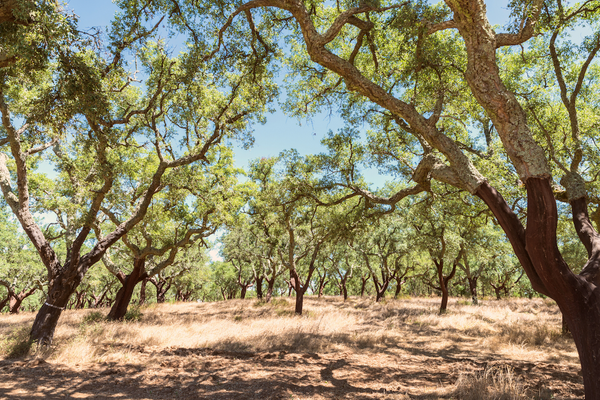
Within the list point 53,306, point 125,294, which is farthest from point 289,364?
point 125,294

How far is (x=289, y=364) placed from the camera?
704cm

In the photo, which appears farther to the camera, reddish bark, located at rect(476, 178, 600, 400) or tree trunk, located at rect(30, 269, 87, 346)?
tree trunk, located at rect(30, 269, 87, 346)

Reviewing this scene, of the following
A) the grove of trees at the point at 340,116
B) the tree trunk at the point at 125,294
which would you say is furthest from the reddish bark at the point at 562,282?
the tree trunk at the point at 125,294

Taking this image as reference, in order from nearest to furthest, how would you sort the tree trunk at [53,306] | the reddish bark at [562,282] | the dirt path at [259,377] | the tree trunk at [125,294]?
the reddish bark at [562,282] → the dirt path at [259,377] → the tree trunk at [53,306] → the tree trunk at [125,294]

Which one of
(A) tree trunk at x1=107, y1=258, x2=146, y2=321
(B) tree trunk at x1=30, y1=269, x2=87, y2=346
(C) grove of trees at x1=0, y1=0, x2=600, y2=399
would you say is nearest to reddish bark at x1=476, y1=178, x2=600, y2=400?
(C) grove of trees at x1=0, y1=0, x2=600, y2=399

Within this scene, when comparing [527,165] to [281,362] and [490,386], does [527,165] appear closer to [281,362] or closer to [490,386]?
[490,386]

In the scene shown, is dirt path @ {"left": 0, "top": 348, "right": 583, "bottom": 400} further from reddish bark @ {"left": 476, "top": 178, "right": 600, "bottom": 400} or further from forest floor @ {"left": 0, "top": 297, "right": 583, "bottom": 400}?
reddish bark @ {"left": 476, "top": 178, "right": 600, "bottom": 400}

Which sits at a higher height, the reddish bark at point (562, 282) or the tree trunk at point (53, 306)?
the reddish bark at point (562, 282)

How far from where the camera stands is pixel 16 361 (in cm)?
675

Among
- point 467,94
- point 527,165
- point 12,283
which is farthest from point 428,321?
point 12,283

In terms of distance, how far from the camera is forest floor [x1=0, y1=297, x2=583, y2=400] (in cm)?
515

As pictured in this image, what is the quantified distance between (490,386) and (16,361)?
10053 millimetres

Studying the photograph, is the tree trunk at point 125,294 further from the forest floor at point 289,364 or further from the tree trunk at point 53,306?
the tree trunk at point 53,306

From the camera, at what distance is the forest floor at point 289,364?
16.9ft
